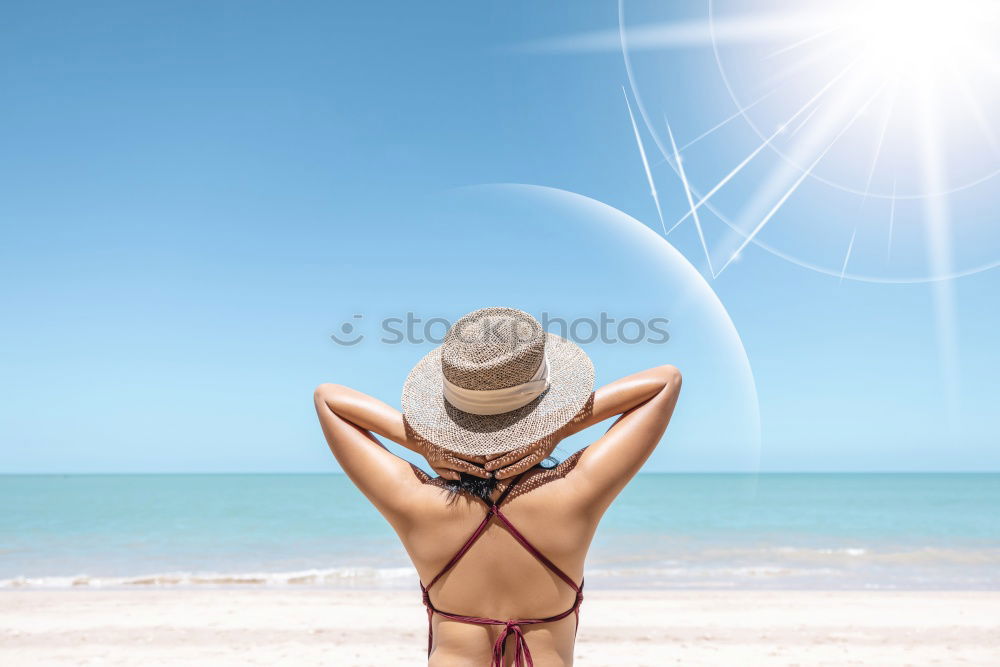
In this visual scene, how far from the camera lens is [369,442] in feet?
6.22

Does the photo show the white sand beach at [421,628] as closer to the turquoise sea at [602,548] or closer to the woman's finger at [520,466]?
the turquoise sea at [602,548]

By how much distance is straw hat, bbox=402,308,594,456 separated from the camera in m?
1.68

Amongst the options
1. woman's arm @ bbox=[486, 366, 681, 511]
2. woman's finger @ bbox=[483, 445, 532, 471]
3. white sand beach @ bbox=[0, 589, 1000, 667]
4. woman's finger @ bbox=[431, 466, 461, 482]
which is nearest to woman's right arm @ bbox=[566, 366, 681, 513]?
woman's arm @ bbox=[486, 366, 681, 511]

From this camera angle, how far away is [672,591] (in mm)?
10883

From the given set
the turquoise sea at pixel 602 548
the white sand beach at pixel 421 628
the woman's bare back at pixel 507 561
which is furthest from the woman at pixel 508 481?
the turquoise sea at pixel 602 548

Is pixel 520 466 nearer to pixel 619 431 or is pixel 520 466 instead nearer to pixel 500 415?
pixel 500 415

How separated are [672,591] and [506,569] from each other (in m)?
9.95

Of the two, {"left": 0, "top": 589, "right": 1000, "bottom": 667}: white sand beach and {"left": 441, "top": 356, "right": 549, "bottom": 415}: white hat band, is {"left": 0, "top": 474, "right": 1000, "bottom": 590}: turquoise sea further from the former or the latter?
{"left": 441, "top": 356, "right": 549, "bottom": 415}: white hat band

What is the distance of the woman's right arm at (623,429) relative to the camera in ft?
5.66

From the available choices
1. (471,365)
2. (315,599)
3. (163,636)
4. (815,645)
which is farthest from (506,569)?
(315,599)

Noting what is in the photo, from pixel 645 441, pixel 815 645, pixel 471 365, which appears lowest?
pixel 815 645

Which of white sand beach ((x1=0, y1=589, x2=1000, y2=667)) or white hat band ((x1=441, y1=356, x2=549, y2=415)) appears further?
white sand beach ((x1=0, y1=589, x2=1000, y2=667))

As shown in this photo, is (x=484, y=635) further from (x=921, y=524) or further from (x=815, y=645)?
(x=921, y=524)

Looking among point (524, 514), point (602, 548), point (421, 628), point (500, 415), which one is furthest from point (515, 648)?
point (602, 548)
